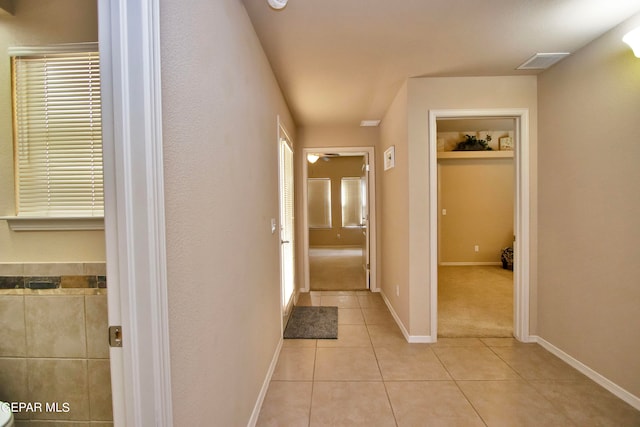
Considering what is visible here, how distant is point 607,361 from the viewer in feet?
6.95

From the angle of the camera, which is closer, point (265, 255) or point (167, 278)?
point (167, 278)

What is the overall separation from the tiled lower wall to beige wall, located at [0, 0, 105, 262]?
0.32 ft

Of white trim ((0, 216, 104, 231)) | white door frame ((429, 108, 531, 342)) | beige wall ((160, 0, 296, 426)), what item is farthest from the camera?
white door frame ((429, 108, 531, 342))

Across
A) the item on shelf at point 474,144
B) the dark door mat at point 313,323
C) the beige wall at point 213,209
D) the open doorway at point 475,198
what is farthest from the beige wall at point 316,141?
the item on shelf at point 474,144

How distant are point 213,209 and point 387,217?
294 cm

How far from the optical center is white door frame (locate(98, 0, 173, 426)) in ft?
2.70

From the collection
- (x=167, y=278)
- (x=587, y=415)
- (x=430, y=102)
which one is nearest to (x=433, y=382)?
(x=587, y=415)

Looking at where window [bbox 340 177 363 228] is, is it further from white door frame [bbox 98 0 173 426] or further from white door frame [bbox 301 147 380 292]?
white door frame [bbox 98 0 173 426]

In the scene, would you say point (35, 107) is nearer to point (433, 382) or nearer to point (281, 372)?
point (281, 372)

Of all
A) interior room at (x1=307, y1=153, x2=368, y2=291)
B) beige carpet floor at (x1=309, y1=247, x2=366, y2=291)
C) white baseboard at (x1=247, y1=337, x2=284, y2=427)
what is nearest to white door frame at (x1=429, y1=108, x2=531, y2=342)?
white baseboard at (x1=247, y1=337, x2=284, y2=427)

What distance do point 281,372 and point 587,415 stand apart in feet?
6.76

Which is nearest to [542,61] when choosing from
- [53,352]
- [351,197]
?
[53,352]

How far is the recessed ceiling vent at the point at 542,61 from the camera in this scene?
241 cm

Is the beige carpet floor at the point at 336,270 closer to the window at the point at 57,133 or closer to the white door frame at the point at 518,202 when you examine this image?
the white door frame at the point at 518,202
